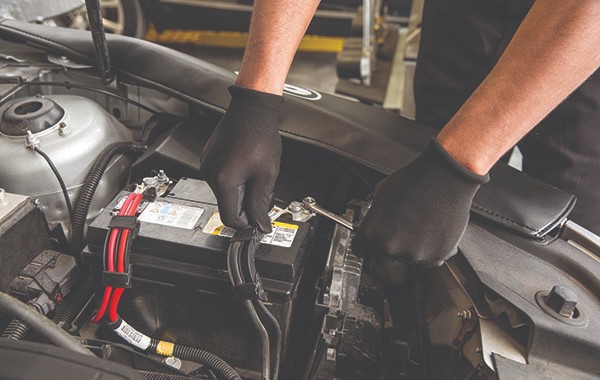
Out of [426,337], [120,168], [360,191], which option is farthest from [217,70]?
[426,337]

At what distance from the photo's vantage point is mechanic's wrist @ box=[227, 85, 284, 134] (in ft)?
2.40

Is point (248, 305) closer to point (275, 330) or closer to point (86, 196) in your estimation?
point (275, 330)

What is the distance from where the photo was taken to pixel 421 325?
767 millimetres

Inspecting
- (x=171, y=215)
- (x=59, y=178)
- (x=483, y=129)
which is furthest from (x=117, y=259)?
(x=483, y=129)

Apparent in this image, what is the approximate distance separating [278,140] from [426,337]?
0.37m

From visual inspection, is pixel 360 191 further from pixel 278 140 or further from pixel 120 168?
pixel 120 168

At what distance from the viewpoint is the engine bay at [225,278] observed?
0.66 metres

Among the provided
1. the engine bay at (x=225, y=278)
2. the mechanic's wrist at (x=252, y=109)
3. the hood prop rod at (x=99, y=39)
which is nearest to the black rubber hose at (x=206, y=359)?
the engine bay at (x=225, y=278)

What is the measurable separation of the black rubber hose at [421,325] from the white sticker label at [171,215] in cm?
36

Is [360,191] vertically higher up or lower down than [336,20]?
higher up

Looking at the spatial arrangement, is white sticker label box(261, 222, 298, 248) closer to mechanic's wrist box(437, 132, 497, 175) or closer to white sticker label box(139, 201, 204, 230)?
white sticker label box(139, 201, 204, 230)

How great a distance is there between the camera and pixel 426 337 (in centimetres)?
76

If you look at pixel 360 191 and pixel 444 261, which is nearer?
pixel 444 261

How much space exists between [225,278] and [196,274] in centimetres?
4
